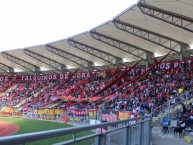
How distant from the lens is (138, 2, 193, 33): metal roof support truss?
23.9m

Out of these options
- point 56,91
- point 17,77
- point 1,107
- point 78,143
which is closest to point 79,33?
point 56,91

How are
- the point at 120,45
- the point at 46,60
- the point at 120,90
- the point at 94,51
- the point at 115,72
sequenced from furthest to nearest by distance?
the point at 46,60 → the point at 115,72 → the point at 94,51 → the point at 120,45 → the point at 120,90

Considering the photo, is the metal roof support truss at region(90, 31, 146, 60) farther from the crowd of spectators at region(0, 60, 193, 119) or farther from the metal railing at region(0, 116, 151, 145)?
the metal railing at region(0, 116, 151, 145)

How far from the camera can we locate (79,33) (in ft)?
110

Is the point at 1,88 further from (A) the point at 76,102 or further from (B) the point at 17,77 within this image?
(A) the point at 76,102

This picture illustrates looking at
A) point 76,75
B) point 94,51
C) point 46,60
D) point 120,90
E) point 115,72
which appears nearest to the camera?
point 120,90

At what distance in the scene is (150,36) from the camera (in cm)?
3212

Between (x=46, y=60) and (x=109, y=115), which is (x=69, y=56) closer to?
(x=46, y=60)

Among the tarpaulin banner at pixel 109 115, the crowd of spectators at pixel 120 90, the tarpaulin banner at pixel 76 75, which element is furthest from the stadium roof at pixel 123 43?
the tarpaulin banner at pixel 109 115

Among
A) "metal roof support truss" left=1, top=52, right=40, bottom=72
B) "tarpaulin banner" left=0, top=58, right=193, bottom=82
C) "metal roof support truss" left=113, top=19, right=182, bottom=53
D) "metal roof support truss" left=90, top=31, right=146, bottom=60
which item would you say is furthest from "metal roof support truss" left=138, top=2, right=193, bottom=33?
"metal roof support truss" left=1, top=52, right=40, bottom=72

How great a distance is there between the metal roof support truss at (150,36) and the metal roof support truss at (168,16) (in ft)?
12.8

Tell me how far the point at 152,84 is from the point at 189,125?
1541 centimetres

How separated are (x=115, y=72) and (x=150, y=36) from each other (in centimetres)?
Answer: 1017

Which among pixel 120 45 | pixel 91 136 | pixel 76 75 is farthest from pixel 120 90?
pixel 91 136
